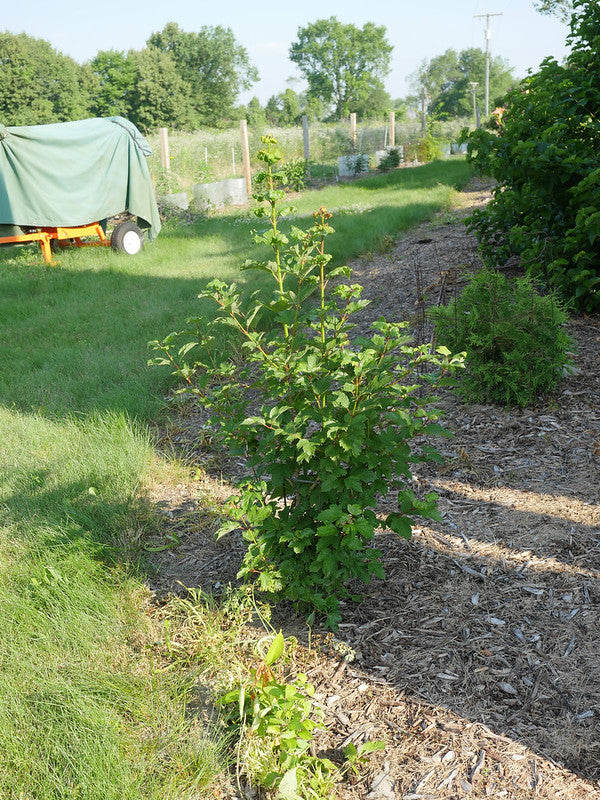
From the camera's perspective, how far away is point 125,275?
27.5 feet

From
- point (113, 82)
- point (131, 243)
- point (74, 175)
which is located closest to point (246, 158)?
point (131, 243)

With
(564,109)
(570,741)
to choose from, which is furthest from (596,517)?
(564,109)

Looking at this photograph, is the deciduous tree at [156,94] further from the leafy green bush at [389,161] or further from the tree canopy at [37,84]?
the leafy green bush at [389,161]

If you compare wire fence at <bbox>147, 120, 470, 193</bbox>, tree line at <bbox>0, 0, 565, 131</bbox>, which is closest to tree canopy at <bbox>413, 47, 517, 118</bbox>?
tree line at <bbox>0, 0, 565, 131</bbox>

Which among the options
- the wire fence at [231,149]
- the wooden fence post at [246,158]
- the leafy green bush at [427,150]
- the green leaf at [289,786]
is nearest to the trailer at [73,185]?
the wire fence at [231,149]

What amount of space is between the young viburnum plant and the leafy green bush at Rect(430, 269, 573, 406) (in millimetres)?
1786

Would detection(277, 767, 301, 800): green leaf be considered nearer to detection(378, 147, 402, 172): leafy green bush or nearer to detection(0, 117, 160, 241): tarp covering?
detection(0, 117, 160, 241): tarp covering

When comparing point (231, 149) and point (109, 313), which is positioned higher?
point (231, 149)

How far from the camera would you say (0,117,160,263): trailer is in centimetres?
879

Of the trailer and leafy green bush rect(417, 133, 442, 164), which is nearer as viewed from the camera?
the trailer

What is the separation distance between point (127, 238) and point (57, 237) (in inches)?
40.2

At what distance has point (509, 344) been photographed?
3895mm

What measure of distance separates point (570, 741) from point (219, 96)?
7318 centimetres

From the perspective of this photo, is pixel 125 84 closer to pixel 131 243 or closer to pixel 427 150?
pixel 427 150
